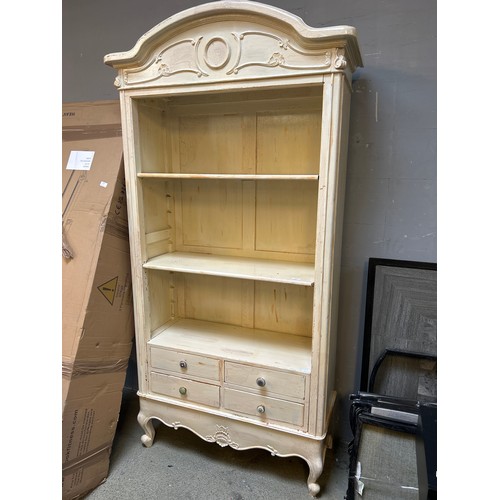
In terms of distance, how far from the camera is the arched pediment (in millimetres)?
1291

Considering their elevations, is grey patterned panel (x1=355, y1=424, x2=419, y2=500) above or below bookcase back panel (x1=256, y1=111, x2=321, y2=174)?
below

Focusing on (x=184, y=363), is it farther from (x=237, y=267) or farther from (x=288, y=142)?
(x=288, y=142)

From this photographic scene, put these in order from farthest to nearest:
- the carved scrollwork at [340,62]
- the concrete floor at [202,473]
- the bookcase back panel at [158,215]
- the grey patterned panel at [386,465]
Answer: the bookcase back panel at [158,215] < the concrete floor at [202,473] < the grey patterned panel at [386,465] < the carved scrollwork at [340,62]

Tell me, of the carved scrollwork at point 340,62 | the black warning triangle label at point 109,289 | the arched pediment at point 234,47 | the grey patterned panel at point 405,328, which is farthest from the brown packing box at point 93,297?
the grey patterned panel at point 405,328

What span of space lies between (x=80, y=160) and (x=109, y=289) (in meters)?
0.68

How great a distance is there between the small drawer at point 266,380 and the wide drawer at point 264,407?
0.04 metres

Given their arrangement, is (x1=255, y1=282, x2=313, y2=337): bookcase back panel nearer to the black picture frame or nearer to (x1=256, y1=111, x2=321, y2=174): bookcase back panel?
the black picture frame

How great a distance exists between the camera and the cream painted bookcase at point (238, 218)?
4.53ft

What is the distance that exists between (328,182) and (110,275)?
110cm

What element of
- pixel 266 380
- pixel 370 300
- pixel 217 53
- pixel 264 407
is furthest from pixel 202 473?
pixel 217 53

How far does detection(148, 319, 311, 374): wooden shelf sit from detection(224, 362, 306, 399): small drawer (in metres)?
0.03

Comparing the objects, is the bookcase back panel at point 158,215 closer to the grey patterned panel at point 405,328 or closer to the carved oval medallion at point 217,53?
the carved oval medallion at point 217,53

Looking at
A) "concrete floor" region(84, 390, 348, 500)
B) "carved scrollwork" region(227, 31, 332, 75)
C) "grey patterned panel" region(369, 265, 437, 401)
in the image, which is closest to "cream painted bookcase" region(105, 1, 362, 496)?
"carved scrollwork" region(227, 31, 332, 75)

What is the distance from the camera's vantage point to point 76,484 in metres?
1.61
